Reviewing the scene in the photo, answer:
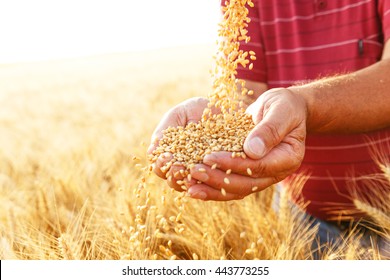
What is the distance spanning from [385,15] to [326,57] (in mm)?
234

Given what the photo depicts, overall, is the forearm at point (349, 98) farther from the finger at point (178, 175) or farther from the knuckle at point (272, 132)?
the finger at point (178, 175)

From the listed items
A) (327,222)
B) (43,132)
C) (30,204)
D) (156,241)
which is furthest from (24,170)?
(327,222)

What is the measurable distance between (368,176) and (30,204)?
1.23 meters

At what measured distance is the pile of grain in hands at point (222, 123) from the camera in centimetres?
117

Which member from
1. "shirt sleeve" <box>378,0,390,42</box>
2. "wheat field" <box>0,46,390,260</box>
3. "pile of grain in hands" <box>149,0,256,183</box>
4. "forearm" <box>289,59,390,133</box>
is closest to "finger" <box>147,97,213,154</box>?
"pile of grain in hands" <box>149,0,256,183</box>

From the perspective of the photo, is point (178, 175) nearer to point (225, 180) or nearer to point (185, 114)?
point (225, 180)

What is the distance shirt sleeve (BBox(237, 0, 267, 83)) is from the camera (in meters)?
1.72

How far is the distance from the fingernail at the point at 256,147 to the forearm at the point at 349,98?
277mm

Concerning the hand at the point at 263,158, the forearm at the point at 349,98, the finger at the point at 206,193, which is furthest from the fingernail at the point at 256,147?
the forearm at the point at 349,98

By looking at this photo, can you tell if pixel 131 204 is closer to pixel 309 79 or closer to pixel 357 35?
pixel 309 79

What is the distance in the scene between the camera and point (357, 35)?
1568mm

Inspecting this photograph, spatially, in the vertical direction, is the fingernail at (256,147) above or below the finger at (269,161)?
above

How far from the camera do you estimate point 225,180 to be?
43.4 inches

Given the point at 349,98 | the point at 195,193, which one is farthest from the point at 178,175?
the point at 349,98
